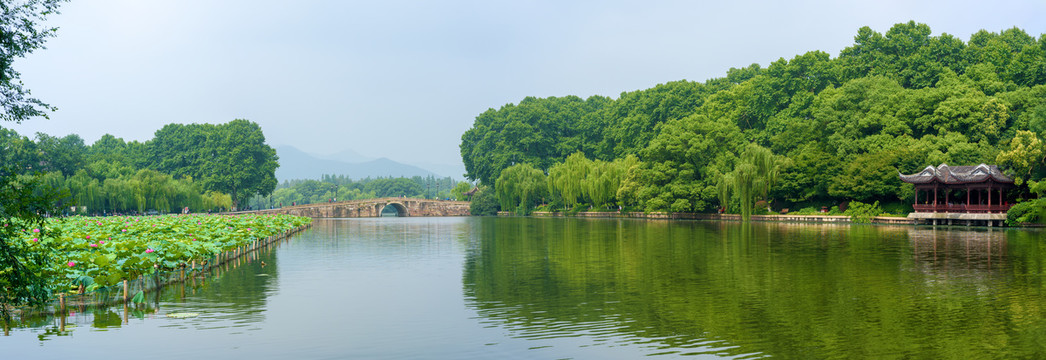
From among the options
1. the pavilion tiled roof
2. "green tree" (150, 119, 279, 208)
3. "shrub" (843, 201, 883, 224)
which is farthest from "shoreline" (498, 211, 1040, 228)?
"green tree" (150, 119, 279, 208)

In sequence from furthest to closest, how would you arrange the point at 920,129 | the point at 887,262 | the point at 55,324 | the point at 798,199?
1. the point at 798,199
2. the point at 920,129
3. the point at 887,262
4. the point at 55,324

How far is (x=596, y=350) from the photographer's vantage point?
1278cm

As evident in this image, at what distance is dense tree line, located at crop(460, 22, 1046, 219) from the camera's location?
185ft

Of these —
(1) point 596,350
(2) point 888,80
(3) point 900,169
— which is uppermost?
(2) point 888,80

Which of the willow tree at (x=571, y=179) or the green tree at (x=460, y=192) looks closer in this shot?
the willow tree at (x=571, y=179)

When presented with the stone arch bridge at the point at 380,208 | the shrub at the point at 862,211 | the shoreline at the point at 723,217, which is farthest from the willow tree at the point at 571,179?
the shrub at the point at 862,211

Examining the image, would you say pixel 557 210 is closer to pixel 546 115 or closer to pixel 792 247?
pixel 546 115

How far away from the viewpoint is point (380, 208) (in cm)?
11319

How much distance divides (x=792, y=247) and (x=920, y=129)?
33.7 m

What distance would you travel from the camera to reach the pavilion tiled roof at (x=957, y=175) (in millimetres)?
49812

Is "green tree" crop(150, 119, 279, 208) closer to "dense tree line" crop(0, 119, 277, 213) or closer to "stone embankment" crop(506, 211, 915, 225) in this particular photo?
"dense tree line" crop(0, 119, 277, 213)

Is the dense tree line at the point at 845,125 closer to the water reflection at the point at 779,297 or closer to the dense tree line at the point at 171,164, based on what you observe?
the water reflection at the point at 779,297

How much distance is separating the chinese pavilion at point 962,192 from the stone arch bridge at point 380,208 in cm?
6974

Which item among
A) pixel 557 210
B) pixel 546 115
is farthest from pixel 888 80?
pixel 546 115
